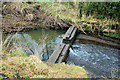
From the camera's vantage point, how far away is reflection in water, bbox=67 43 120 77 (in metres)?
4.17

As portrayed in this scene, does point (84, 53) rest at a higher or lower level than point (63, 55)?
lower

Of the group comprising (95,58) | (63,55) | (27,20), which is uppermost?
(27,20)

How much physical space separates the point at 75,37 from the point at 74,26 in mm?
883

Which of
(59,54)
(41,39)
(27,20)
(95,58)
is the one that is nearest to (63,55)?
(59,54)

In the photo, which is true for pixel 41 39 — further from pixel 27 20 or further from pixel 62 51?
pixel 27 20

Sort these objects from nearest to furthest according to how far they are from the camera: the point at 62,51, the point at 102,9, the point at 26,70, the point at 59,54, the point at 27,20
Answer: the point at 26,70 < the point at 59,54 < the point at 62,51 < the point at 102,9 < the point at 27,20

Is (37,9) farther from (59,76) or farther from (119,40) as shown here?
(59,76)

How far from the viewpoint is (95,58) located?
15.8 ft

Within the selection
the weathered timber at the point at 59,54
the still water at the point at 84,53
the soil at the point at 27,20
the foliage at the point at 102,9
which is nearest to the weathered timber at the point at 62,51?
the weathered timber at the point at 59,54

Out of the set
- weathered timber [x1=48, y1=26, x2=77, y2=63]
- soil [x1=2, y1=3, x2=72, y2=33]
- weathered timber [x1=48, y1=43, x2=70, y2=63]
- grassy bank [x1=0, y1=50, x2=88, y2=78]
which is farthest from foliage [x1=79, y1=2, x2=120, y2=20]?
grassy bank [x1=0, y1=50, x2=88, y2=78]

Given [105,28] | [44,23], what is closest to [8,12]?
[44,23]

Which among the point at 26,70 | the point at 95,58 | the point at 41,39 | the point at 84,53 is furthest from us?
the point at 41,39

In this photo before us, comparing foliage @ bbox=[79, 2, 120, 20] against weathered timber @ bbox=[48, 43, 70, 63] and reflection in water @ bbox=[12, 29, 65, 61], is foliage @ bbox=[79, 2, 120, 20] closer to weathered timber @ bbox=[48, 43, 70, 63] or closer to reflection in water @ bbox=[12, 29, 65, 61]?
reflection in water @ bbox=[12, 29, 65, 61]

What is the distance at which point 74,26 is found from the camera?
7.09 metres
